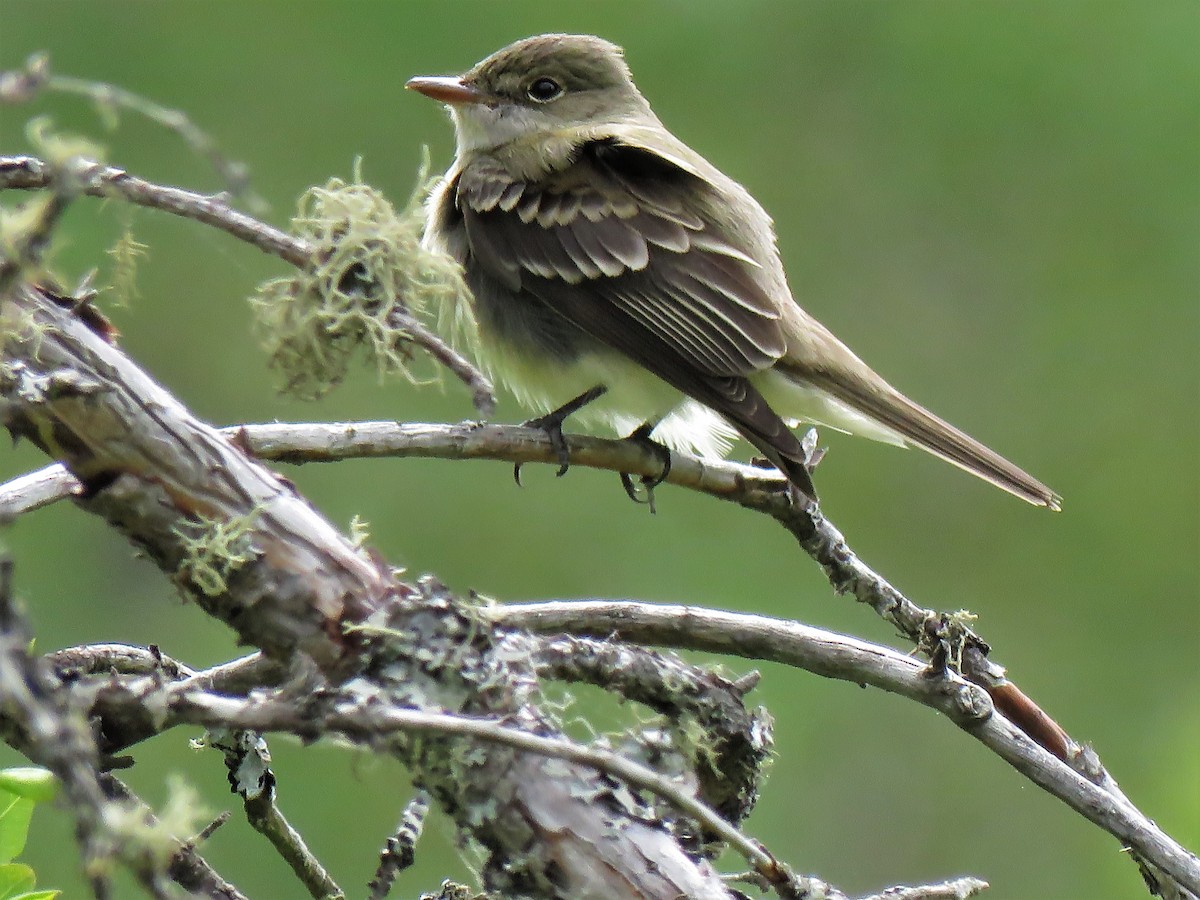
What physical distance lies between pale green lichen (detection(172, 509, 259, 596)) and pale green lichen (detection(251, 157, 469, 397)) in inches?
15.0

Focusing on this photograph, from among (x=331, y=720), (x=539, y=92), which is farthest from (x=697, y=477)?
(x=539, y=92)

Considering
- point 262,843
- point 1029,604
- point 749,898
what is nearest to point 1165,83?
point 1029,604

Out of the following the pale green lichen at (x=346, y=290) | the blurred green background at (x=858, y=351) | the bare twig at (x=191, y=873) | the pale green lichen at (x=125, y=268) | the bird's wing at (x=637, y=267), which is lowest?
the bare twig at (x=191, y=873)

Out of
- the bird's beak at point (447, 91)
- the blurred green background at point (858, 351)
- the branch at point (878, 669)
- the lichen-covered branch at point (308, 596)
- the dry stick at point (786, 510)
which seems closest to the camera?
the lichen-covered branch at point (308, 596)

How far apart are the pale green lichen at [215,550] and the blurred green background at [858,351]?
181 inches

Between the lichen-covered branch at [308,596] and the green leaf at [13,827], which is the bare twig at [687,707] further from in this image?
the green leaf at [13,827]

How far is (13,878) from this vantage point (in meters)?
1.52

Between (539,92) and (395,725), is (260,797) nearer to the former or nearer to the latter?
(395,725)

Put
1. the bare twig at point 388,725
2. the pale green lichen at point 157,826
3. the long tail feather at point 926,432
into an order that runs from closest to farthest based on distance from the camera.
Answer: the pale green lichen at point 157,826 < the bare twig at point 388,725 < the long tail feather at point 926,432

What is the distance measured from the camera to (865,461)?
7.55 meters

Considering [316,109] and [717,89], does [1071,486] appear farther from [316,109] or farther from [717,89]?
[316,109]

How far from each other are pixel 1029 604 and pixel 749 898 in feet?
20.2

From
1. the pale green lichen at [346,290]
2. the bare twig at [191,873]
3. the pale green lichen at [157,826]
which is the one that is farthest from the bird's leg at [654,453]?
the pale green lichen at [157,826]

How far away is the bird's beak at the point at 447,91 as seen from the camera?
388cm
